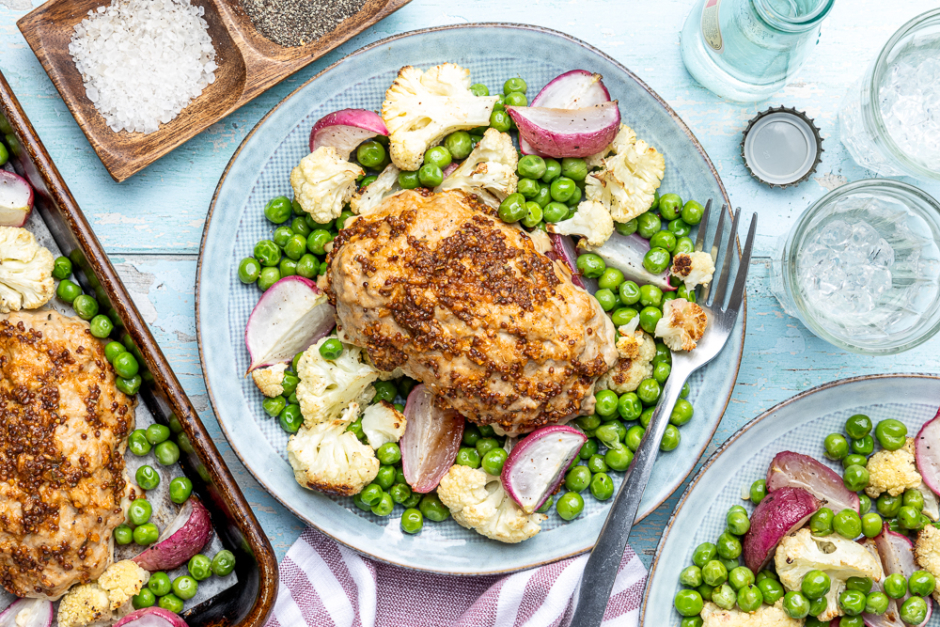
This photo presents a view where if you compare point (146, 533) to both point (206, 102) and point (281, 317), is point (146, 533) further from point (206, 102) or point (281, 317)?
point (206, 102)

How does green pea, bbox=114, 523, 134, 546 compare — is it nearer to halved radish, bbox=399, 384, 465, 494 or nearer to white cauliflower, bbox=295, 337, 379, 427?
white cauliflower, bbox=295, 337, 379, 427

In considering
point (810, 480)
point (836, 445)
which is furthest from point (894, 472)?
point (810, 480)

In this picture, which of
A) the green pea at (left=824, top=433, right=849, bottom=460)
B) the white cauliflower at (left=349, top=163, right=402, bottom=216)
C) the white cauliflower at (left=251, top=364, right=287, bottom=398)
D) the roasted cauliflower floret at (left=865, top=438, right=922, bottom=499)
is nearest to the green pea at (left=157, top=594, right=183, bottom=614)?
the white cauliflower at (left=251, top=364, right=287, bottom=398)

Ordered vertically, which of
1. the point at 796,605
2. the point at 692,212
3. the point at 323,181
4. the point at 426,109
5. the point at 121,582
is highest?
the point at 426,109

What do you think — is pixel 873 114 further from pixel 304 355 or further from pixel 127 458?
pixel 127 458

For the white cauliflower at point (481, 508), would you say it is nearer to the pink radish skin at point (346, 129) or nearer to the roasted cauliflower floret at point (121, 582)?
the roasted cauliflower floret at point (121, 582)

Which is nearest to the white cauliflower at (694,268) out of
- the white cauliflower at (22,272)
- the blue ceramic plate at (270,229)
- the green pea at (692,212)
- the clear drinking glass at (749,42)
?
the green pea at (692,212)
